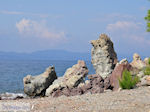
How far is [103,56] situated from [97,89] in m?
7.18

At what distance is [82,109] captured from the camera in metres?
10.2

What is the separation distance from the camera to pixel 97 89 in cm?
1584

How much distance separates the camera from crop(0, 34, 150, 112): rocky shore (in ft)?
35.1

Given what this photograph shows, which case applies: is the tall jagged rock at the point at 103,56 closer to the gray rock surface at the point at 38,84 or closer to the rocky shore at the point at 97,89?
the rocky shore at the point at 97,89

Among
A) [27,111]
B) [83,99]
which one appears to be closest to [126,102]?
[83,99]

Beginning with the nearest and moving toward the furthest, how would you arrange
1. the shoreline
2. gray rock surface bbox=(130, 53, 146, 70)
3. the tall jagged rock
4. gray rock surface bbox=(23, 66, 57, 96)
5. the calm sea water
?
the shoreline, the tall jagged rock, gray rock surface bbox=(130, 53, 146, 70), gray rock surface bbox=(23, 66, 57, 96), the calm sea water

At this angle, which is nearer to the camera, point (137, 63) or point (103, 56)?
point (103, 56)

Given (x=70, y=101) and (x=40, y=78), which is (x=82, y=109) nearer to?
(x=70, y=101)

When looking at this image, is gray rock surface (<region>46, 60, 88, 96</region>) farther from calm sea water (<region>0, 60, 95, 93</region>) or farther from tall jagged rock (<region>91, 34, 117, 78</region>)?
calm sea water (<region>0, 60, 95, 93</region>)

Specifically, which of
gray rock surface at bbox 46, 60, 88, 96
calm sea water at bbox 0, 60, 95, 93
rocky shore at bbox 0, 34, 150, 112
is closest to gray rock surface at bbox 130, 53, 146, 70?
rocky shore at bbox 0, 34, 150, 112

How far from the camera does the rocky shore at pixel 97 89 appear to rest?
10.7m

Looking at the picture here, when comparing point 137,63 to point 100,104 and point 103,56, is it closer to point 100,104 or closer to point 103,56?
point 103,56

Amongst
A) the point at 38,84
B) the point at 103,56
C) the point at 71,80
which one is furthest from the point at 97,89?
the point at 38,84

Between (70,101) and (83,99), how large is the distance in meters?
0.58
